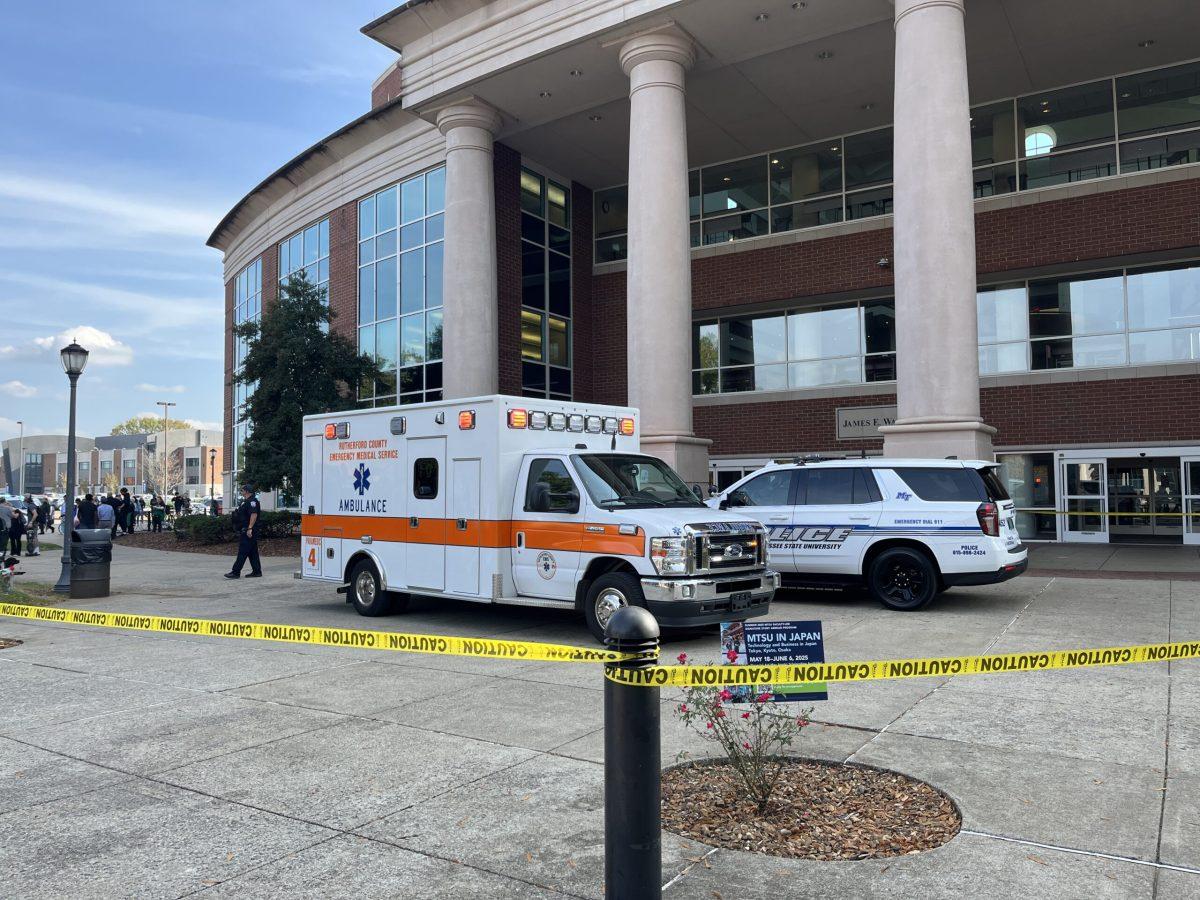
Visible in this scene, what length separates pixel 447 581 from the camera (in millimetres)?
10609

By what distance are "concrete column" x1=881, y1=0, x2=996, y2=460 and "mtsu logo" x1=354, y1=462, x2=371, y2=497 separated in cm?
918

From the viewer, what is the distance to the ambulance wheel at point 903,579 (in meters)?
11.4

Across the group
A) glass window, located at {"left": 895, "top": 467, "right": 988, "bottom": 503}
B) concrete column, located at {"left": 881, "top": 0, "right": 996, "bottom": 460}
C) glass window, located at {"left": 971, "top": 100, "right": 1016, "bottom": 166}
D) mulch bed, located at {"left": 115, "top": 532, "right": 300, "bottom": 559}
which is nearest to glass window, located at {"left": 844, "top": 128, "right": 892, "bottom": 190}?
glass window, located at {"left": 971, "top": 100, "right": 1016, "bottom": 166}

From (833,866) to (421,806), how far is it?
2.09 metres

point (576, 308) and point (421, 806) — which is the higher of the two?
point (576, 308)

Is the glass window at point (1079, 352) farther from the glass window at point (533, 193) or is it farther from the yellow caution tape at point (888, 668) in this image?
the yellow caution tape at point (888, 668)

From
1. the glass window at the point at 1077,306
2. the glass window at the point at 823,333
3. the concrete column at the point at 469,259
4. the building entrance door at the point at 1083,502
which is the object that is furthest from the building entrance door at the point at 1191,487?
the concrete column at the point at 469,259

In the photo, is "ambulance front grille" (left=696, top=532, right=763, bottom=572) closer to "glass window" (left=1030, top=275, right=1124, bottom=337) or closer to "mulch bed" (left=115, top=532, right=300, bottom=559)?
"mulch bed" (left=115, top=532, right=300, bottom=559)

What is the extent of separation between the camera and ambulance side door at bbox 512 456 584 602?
964 cm

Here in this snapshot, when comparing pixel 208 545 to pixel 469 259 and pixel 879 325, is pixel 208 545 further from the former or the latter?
pixel 879 325

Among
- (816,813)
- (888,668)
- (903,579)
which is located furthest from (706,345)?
(816,813)

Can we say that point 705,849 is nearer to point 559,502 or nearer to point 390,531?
point 559,502

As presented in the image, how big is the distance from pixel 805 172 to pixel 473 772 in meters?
23.7

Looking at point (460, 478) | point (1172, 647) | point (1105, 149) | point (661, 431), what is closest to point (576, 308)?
point (661, 431)
